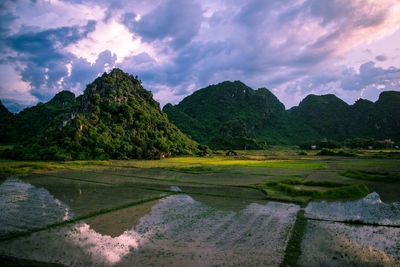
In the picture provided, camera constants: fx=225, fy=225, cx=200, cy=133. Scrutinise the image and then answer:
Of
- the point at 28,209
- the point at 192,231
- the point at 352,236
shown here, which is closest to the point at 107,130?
the point at 28,209

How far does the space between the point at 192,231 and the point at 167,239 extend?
0.97 metres

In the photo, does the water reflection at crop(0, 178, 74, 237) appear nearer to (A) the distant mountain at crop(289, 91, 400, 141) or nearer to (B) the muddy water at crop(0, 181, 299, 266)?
(B) the muddy water at crop(0, 181, 299, 266)

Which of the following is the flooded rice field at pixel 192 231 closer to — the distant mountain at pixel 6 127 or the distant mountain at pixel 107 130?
the distant mountain at pixel 107 130

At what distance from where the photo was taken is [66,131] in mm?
34594

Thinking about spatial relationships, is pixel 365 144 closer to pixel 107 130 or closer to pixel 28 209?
pixel 107 130

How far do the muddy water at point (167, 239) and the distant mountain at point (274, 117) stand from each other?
74.6m

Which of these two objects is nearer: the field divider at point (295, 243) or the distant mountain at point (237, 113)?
the field divider at point (295, 243)

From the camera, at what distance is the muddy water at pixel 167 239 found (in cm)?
532

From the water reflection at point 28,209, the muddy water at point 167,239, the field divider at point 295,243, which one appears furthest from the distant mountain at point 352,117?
the water reflection at point 28,209

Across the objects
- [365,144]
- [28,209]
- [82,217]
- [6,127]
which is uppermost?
[6,127]

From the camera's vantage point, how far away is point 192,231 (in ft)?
23.6

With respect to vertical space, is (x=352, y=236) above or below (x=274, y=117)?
below

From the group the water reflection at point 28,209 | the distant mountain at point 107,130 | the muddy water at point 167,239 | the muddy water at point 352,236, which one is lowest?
the muddy water at point 352,236

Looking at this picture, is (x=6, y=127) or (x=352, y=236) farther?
(x=6, y=127)
